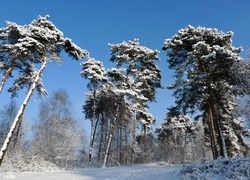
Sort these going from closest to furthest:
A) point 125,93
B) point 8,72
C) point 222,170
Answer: point 222,170, point 8,72, point 125,93

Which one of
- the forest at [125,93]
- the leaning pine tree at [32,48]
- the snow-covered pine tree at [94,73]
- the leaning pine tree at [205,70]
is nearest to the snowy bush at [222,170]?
the forest at [125,93]

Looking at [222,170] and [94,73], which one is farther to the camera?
[94,73]

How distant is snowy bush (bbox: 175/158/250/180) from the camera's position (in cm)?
660

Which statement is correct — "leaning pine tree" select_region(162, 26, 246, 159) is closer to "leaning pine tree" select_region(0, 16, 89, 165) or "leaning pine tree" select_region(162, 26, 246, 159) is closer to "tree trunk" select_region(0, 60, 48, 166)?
"leaning pine tree" select_region(0, 16, 89, 165)

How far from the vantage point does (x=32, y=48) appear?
14.6m

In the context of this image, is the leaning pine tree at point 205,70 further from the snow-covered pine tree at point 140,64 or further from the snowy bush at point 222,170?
the snowy bush at point 222,170

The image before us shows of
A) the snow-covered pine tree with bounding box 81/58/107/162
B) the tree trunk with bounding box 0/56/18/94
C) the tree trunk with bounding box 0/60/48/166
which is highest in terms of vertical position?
the snow-covered pine tree with bounding box 81/58/107/162

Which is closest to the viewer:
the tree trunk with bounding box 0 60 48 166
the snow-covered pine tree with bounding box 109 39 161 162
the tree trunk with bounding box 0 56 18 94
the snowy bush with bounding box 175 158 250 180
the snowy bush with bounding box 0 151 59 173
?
the snowy bush with bounding box 175 158 250 180

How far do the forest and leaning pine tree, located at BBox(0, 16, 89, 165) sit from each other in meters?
0.06

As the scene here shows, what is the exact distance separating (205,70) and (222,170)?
12104 mm

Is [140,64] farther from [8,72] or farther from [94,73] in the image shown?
[8,72]

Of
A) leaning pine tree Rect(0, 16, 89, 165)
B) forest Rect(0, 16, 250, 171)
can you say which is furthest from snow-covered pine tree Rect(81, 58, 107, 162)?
leaning pine tree Rect(0, 16, 89, 165)

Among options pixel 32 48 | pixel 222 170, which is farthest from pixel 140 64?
pixel 222 170

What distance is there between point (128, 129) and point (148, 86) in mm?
6218
